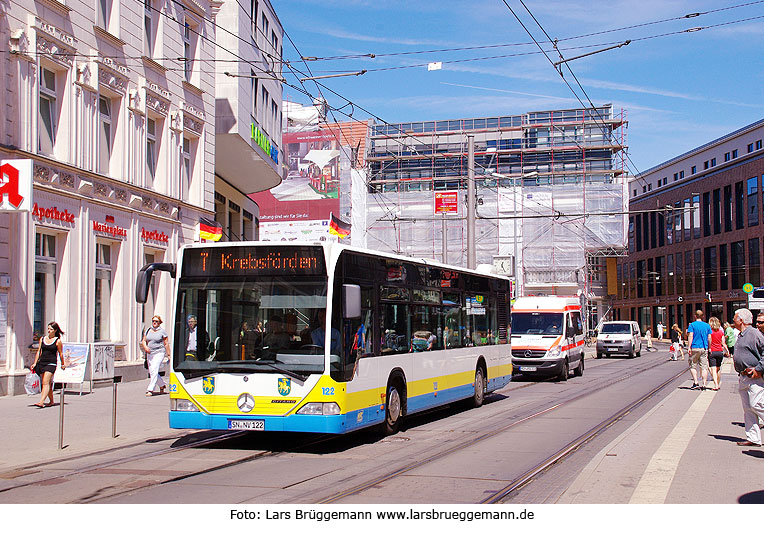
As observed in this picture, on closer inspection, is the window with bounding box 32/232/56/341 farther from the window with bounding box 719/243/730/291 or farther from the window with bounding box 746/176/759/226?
the window with bounding box 719/243/730/291

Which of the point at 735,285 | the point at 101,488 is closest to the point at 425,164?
the point at 735,285

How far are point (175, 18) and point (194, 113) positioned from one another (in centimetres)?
282

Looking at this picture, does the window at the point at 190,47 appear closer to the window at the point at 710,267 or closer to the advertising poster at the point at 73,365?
the advertising poster at the point at 73,365

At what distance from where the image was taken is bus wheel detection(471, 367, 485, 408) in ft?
55.9

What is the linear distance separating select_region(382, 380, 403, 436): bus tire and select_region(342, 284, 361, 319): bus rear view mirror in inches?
72.5

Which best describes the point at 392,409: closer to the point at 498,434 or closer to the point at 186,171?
the point at 498,434

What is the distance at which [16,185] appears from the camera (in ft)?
51.6

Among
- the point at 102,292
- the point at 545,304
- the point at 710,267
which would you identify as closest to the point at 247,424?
the point at 102,292

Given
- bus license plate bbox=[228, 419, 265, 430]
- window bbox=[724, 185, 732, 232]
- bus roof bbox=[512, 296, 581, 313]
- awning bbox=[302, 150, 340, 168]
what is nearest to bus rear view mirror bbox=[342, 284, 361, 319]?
bus license plate bbox=[228, 419, 265, 430]

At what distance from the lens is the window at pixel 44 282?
61.8ft

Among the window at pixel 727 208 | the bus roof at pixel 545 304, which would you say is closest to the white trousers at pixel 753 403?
the bus roof at pixel 545 304

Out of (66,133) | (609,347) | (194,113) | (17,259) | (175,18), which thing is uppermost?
(175,18)

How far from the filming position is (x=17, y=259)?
1777cm

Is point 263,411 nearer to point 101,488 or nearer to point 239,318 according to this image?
point 239,318
